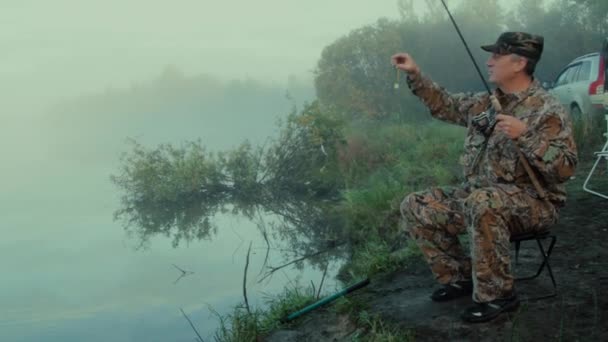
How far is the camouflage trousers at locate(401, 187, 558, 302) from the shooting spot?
3523 mm

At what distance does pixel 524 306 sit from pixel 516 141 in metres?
1.05

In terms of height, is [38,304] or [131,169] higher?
[131,169]

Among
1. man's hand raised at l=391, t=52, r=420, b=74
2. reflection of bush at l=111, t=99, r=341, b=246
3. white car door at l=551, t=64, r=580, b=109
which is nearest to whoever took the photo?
man's hand raised at l=391, t=52, r=420, b=74

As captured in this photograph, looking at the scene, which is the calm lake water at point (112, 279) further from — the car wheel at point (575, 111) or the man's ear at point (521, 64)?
the car wheel at point (575, 111)

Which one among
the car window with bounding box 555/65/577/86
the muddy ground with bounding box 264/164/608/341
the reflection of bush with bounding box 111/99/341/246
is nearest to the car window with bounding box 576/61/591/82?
the car window with bounding box 555/65/577/86

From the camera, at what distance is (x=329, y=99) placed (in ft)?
73.2

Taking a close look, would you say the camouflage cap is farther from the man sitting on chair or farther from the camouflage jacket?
the camouflage jacket

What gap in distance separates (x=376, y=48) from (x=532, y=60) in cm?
1897

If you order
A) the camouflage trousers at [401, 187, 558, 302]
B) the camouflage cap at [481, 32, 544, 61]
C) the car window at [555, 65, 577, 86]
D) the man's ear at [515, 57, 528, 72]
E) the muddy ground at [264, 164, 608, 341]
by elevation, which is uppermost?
the car window at [555, 65, 577, 86]

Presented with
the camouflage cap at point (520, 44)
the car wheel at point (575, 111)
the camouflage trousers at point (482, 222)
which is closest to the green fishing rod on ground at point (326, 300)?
the camouflage trousers at point (482, 222)

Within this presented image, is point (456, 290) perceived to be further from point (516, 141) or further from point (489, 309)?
point (516, 141)

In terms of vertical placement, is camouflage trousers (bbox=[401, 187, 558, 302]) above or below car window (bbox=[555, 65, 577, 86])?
below

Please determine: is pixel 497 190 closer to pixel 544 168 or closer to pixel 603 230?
pixel 544 168

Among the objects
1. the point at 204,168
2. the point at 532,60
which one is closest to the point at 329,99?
the point at 204,168
